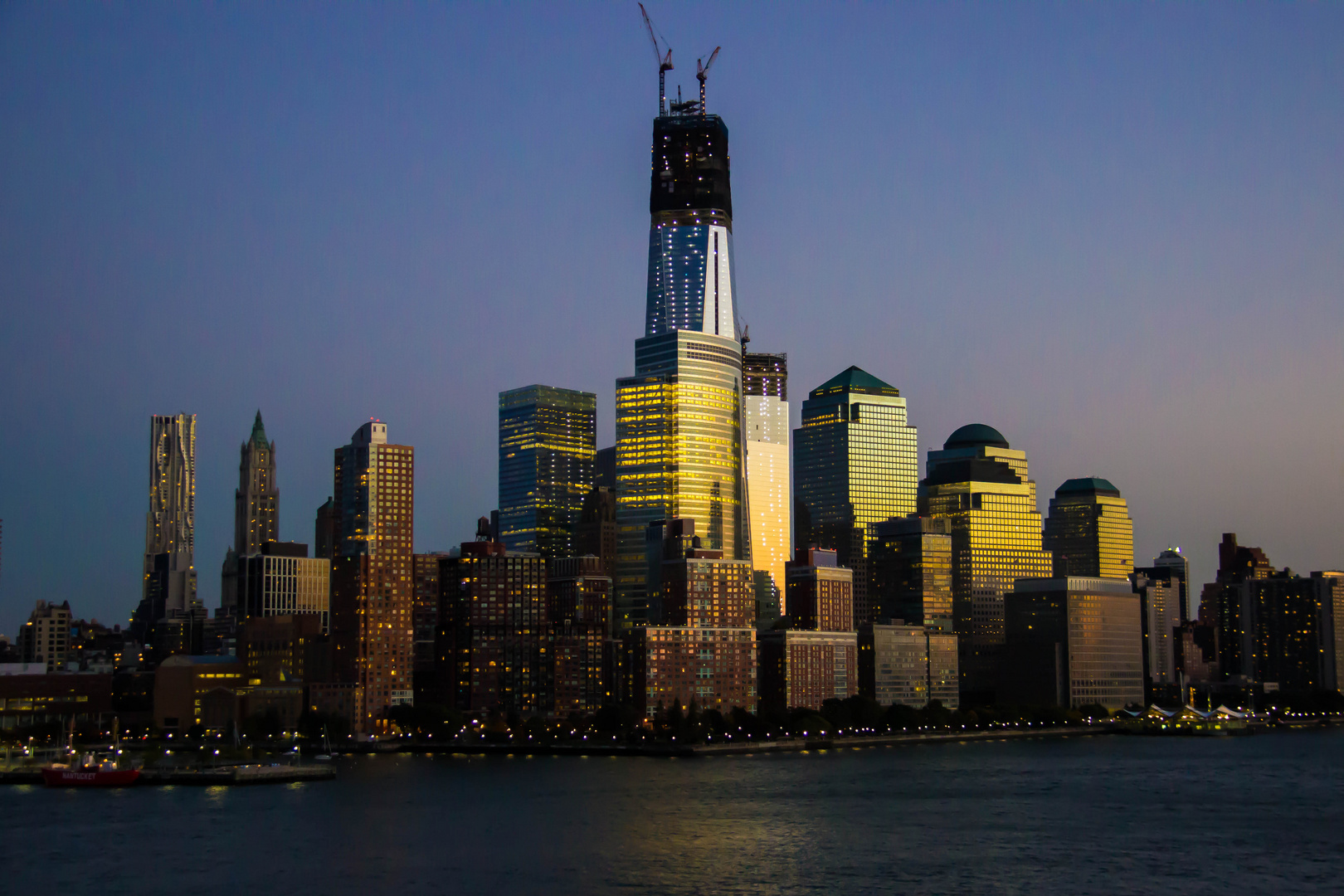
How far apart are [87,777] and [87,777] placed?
0.07m

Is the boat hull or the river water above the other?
the boat hull

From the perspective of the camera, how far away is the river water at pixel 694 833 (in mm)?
88438

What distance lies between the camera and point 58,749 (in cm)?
16200

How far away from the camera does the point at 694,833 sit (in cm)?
10619

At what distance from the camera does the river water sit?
290 ft

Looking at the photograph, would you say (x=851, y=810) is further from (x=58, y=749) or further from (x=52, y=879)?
(x=58, y=749)

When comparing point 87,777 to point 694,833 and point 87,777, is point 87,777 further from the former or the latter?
point 694,833

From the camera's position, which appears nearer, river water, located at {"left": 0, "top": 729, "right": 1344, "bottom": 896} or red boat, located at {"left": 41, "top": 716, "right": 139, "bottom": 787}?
river water, located at {"left": 0, "top": 729, "right": 1344, "bottom": 896}

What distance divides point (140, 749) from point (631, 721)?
55489 mm

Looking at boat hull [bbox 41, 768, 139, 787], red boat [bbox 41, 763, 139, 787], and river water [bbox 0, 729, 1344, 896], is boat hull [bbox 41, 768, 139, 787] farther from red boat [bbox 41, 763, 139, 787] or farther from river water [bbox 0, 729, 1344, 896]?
river water [bbox 0, 729, 1344, 896]

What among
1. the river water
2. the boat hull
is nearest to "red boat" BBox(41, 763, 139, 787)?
the boat hull

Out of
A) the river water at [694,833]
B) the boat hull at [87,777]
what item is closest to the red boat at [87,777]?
the boat hull at [87,777]

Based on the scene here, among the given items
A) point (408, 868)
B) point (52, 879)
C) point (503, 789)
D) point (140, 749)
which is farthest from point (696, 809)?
point (140, 749)

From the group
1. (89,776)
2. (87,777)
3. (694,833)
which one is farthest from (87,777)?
(694,833)
